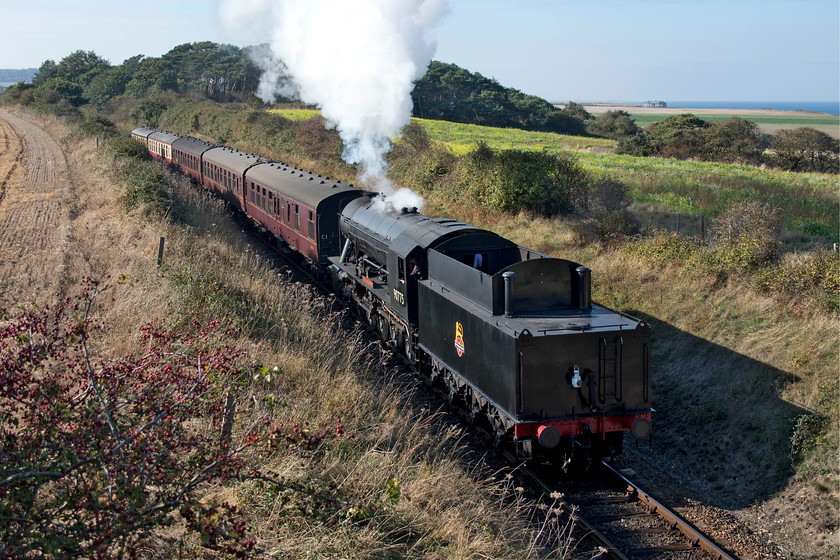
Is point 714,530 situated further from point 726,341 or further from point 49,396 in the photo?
point 49,396

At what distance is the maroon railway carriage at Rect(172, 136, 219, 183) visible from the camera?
30.3 meters

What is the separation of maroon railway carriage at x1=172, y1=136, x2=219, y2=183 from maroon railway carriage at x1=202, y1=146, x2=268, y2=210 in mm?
892

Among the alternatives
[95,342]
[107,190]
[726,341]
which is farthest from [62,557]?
[107,190]

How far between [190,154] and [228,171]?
7310mm

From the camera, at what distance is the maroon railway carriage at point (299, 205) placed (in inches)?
642

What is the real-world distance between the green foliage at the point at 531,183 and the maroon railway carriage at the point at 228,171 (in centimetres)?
843

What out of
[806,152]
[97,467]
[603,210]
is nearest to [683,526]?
[97,467]

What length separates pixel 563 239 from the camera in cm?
1752

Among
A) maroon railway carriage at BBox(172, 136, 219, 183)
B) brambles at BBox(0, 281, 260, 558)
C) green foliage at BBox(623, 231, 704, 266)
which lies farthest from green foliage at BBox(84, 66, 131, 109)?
brambles at BBox(0, 281, 260, 558)

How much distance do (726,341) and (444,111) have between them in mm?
46762

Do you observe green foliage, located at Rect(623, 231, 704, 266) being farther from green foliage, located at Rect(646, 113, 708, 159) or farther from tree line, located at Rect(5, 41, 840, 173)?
tree line, located at Rect(5, 41, 840, 173)

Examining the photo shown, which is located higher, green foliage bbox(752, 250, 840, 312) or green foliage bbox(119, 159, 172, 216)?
green foliage bbox(119, 159, 172, 216)

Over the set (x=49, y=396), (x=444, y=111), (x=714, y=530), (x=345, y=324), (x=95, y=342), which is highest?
(x=444, y=111)

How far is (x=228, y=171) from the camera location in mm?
25312
